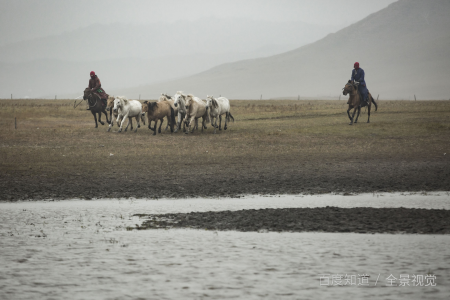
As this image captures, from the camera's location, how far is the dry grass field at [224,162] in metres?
13.8

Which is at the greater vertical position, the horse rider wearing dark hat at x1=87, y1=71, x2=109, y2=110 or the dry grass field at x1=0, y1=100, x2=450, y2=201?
the horse rider wearing dark hat at x1=87, y1=71, x2=109, y2=110

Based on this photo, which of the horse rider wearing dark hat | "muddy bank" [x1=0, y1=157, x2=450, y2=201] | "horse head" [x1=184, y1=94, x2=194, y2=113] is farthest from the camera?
the horse rider wearing dark hat

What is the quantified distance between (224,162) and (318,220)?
848cm

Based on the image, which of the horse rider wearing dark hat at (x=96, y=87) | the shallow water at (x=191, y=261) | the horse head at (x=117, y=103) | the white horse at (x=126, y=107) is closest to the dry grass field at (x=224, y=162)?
the white horse at (x=126, y=107)

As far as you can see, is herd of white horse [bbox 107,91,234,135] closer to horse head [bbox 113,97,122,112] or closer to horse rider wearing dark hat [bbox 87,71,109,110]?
horse head [bbox 113,97,122,112]

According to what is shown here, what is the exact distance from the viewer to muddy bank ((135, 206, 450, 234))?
9320 mm

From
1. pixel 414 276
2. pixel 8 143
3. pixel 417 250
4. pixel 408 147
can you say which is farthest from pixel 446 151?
pixel 8 143

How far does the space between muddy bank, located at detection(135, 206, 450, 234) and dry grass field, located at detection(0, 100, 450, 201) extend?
8.45 ft

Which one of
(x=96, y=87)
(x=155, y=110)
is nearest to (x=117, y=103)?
(x=155, y=110)

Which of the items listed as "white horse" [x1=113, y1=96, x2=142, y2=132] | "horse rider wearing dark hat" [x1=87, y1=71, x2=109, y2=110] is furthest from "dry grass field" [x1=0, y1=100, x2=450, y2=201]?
"horse rider wearing dark hat" [x1=87, y1=71, x2=109, y2=110]

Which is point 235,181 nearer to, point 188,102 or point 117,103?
point 188,102

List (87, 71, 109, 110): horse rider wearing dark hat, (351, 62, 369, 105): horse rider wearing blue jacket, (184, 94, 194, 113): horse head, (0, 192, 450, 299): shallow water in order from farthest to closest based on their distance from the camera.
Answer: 1. (87, 71, 109, 110): horse rider wearing dark hat
2. (351, 62, 369, 105): horse rider wearing blue jacket
3. (184, 94, 194, 113): horse head
4. (0, 192, 450, 299): shallow water

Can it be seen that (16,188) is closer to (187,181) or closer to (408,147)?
(187,181)

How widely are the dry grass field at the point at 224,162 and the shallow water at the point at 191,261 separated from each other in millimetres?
3805
